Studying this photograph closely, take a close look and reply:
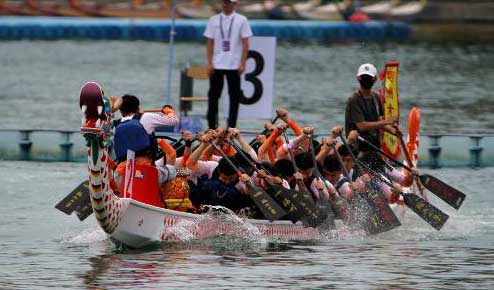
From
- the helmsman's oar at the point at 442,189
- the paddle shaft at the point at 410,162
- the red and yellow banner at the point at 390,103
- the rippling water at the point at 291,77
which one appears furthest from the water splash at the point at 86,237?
the rippling water at the point at 291,77

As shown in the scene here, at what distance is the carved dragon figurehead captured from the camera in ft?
52.5

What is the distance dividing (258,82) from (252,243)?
6.41 m

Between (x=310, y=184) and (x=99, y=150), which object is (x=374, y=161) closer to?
(x=310, y=184)

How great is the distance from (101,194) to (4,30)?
3671cm

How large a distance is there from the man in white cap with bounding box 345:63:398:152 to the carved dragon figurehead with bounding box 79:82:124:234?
4678mm

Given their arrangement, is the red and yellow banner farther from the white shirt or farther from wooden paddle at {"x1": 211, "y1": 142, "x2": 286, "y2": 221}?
the white shirt

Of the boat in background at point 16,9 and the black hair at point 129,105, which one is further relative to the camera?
the boat in background at point 16,9

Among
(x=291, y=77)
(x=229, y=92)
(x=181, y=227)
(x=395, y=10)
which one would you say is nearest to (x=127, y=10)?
(x=395, y=10)

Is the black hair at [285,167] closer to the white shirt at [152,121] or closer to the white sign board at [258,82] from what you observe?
the white shirt at [152,121]

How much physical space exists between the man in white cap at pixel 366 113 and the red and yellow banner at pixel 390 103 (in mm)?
561

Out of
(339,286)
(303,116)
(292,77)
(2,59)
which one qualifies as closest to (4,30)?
(2,59)

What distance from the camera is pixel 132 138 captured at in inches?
678

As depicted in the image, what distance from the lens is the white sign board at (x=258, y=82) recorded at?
24.4 meters

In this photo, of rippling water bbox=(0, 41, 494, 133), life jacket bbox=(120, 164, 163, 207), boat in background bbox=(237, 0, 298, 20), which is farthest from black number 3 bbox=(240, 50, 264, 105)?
boat in background bbox=(237, 0, 298, 20)
